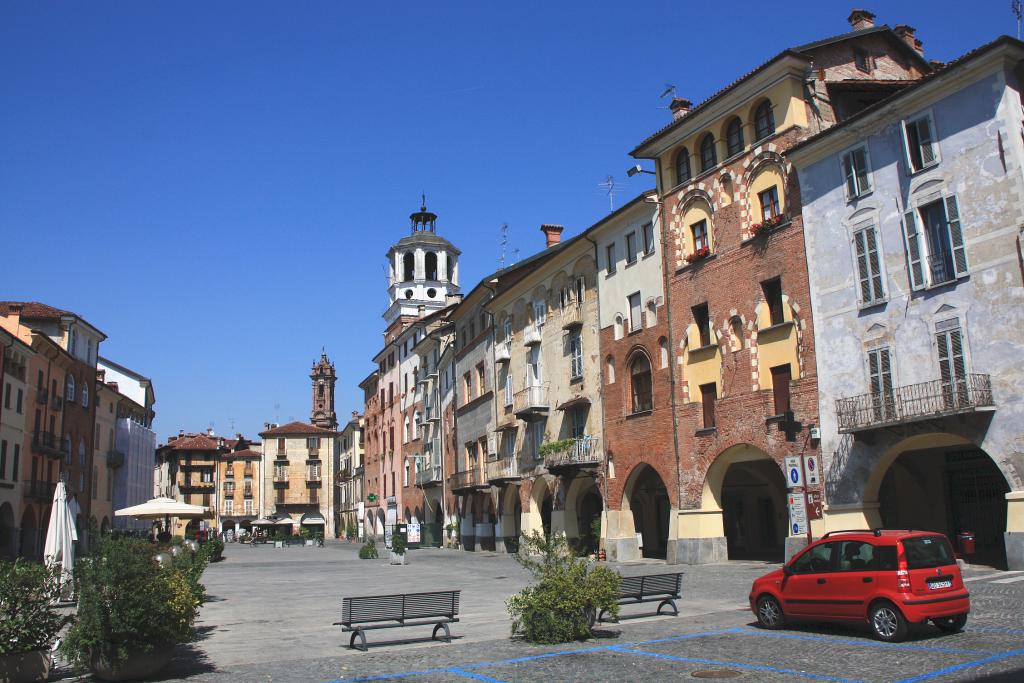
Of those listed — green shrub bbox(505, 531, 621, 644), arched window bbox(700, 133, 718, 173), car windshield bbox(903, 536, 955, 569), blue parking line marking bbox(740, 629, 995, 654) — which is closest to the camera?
blue parking line marking bbox(740, 629, 995, 654)

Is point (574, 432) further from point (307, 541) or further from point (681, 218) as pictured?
point (307, 541)

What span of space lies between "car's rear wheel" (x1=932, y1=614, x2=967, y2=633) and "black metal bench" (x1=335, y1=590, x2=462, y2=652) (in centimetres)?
746

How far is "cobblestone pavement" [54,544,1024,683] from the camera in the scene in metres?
11.2

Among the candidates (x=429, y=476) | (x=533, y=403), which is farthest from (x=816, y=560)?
(x=429, y=476)

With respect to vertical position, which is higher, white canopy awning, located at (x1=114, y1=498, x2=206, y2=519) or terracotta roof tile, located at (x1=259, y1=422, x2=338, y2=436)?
terracotta roof tile, located at (x1=259, y1=422, x2=338, y2=436)

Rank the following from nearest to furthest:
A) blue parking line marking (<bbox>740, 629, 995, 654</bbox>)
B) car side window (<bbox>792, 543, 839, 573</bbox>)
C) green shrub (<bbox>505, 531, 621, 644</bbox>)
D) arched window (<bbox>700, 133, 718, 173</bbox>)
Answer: blue parking line marking (<bbox>740, 629, 995, 654</bbox>)
car side window (<bbox>792, 543, 839, 573</bbox>)
green shrub (<bbox>505, 531, 621, 644</bbox>)
arched window (<bbox>700, 133, 718, 173</bbox>)

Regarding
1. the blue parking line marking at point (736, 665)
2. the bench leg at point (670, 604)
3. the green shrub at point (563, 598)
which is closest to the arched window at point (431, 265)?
the bench leg at point (670, 604)

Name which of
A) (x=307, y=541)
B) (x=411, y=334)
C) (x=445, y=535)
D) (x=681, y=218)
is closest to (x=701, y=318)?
(x=681, y=218)

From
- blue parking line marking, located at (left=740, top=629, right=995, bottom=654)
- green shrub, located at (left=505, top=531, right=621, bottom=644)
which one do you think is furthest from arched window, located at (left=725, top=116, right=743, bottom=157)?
green shrub, located at (left=505, top=531, right=621, bottom=644)

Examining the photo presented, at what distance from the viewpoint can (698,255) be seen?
2986cm

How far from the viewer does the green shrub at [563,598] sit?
45.8ft

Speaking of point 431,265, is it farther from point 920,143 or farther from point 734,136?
point 920,143

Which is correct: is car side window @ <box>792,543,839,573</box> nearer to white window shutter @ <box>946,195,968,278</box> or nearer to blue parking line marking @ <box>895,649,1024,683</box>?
blue parking line marking @ <box>895,649,1024,683</box>

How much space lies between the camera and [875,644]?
495 inches
